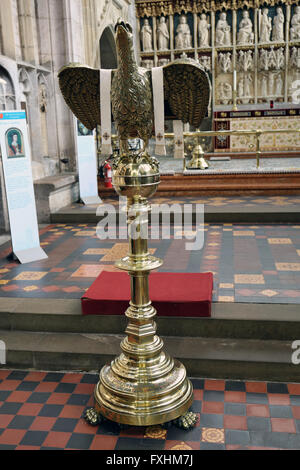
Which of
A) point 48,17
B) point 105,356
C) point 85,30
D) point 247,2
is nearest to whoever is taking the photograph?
point 105,356

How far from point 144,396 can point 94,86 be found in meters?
1.90

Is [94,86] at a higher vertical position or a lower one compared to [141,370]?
higher

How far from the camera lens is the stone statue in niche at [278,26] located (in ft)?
41.6

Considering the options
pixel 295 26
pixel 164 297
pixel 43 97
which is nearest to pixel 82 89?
pixel 164 297

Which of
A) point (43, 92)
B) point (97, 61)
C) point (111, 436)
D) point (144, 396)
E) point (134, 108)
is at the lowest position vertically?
point (111, 436)

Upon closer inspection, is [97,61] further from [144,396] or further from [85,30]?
[144,396]

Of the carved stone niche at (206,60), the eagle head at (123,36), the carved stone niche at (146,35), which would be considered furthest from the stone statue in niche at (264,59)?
the eagle head at (123,36)

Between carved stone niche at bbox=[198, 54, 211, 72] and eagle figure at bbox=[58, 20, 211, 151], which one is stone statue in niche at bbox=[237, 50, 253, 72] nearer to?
carved stone niche at bbox=[198, 54, 211, 72]

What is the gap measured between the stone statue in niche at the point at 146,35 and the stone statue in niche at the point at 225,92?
93.6 inches

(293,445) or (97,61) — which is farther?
(97,61)

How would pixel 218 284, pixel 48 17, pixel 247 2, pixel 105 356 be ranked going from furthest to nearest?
pixel 247 2 < pixel 48 17 < pixel 218 284 < pixel 105 356

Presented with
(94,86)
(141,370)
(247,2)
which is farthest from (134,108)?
(247,2)

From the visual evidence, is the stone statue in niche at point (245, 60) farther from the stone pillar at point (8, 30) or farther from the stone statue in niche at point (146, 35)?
the stone pillar at point (8, 30)

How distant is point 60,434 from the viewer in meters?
2.69
